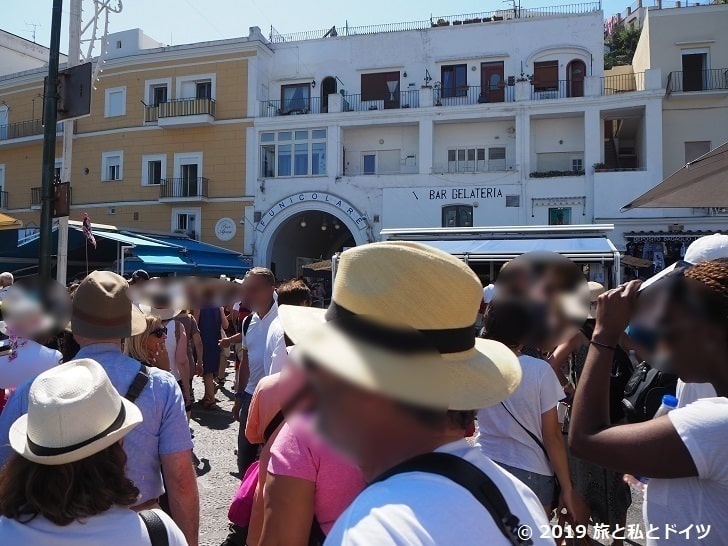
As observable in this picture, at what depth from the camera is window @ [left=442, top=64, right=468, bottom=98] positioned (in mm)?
22609

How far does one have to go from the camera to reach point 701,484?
1.55m

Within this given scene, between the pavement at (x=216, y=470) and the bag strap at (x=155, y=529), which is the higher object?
the bag strap at (x=155, y=529)

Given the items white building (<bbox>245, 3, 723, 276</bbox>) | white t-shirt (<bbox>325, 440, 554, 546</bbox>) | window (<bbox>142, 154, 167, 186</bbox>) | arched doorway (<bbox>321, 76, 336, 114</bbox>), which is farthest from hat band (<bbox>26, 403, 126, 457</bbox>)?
window (<bbox>142, 154, 167, 186</bbox>)

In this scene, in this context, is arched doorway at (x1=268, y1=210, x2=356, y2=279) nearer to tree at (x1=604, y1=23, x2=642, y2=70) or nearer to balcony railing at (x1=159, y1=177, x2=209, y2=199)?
balcony railing at (x1=159, y1=177, x2=209, y2=199)

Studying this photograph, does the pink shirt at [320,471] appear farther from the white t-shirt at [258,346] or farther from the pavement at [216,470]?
the white t-shirt at [258,346]

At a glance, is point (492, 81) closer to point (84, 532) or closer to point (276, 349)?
point (276, 349)

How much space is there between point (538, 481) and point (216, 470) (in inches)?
147

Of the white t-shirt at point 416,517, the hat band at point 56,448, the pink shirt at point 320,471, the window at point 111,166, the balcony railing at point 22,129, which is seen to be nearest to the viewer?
the white t-shirt at point 416,517

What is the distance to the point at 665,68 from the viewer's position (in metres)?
21.0

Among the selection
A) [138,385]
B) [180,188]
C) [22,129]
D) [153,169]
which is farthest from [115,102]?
[138,385]

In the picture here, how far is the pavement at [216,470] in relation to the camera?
4.41 m

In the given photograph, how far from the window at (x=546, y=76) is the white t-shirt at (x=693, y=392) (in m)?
21.8

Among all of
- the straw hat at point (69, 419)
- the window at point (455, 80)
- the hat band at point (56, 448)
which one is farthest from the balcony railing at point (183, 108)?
the hat band at point (56, 448)

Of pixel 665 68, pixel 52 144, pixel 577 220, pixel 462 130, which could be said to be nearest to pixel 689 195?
pixel 52 144
